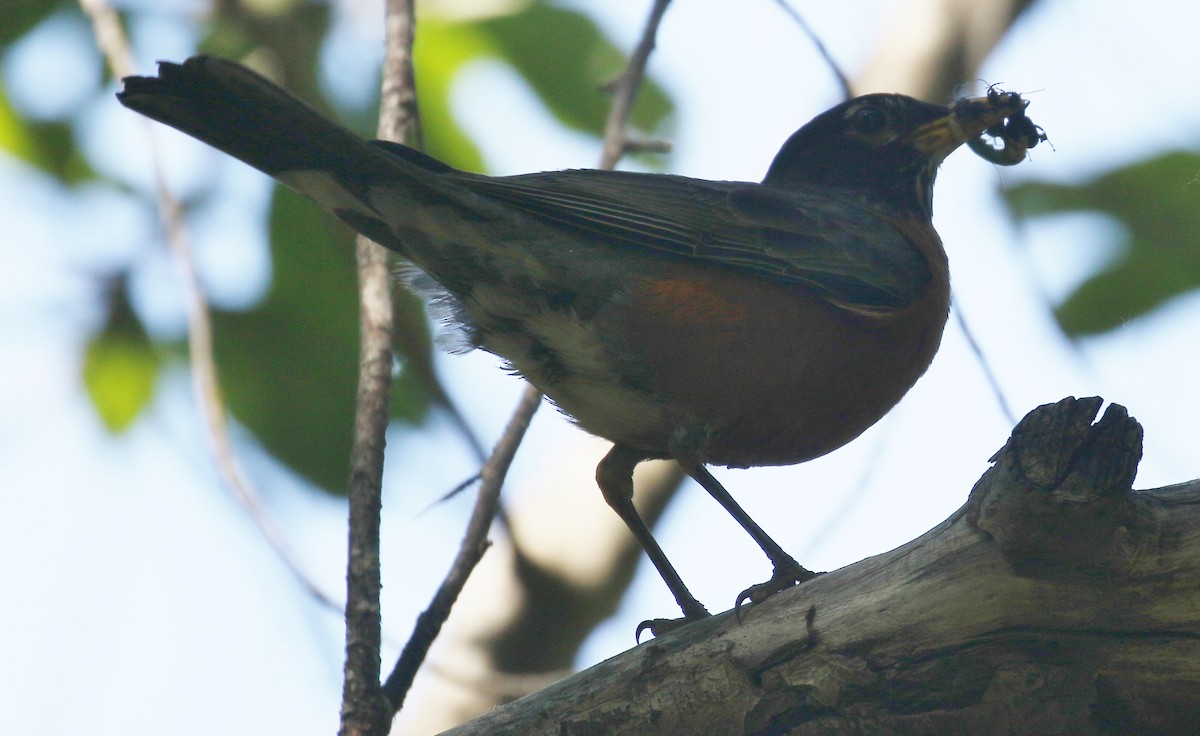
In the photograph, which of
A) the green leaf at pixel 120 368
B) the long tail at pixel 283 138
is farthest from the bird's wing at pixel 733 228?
the green leaf at pixel 120 368

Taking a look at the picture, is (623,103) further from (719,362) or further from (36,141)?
(36,141)

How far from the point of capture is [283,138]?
3697 mm

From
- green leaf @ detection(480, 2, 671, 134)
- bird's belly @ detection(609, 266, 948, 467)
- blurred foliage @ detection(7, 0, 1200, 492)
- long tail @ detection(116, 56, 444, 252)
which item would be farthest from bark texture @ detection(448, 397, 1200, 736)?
green leaf @ detection(480, 2, 671, 134)

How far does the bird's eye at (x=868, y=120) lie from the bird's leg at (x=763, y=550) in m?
1.82

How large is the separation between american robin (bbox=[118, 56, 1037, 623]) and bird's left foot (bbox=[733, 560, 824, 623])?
0.7 inches

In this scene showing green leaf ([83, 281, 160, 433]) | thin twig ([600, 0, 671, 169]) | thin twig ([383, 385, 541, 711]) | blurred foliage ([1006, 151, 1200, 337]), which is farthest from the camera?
green leaf ([83, 281, 160, 433])

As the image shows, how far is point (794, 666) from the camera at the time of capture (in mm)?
2908

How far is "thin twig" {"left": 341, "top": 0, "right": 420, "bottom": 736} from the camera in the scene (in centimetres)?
321

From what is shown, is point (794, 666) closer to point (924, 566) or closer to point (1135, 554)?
point (924, 566)

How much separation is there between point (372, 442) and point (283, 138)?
1013 mm

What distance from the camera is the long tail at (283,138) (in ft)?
11.5

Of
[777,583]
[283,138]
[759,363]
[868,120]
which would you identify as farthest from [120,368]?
[868,120]

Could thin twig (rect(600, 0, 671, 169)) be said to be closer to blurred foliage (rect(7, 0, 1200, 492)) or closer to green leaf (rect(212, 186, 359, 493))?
blurred foliage (rect(7, 0, 1200, 492))

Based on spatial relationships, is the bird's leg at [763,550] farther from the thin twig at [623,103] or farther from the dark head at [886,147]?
the dark head at [886,147]
